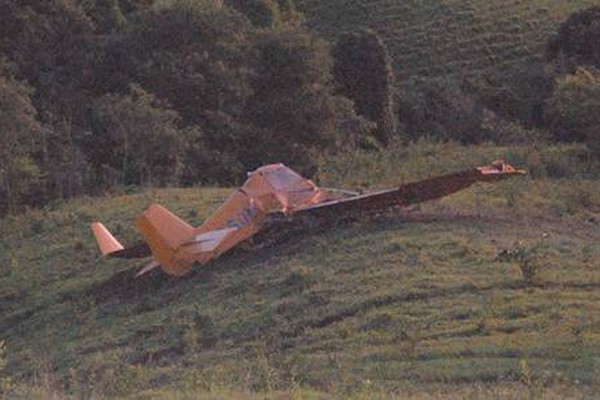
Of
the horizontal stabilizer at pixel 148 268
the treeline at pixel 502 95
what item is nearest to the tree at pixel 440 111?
the treeline at pixel 502 95

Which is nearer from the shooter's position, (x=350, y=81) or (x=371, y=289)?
(x=371, y=289)

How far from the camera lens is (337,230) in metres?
19.0

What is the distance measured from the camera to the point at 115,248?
66.9 feet

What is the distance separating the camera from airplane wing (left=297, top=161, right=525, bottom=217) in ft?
60.6

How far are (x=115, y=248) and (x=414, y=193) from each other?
5.38m

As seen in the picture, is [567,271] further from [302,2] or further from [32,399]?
[302,2]

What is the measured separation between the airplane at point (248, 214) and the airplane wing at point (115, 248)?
0.63m

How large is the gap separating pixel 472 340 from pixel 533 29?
135ft

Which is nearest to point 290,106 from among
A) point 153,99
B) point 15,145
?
point 153,99

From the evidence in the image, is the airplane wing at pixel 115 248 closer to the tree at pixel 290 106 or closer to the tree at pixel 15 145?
→ the tree at pixel 15 145

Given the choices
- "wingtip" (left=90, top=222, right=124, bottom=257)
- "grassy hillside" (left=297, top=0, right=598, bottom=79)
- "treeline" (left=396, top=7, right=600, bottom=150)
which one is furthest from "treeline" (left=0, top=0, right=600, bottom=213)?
"wingtip" (left=90, top=222, right=124, bottom=257)

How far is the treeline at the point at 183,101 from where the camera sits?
31734mm

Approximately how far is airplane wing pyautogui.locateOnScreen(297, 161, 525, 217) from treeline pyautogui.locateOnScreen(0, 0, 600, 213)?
12.3 meters

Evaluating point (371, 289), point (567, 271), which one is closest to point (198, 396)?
point (371, 289)
